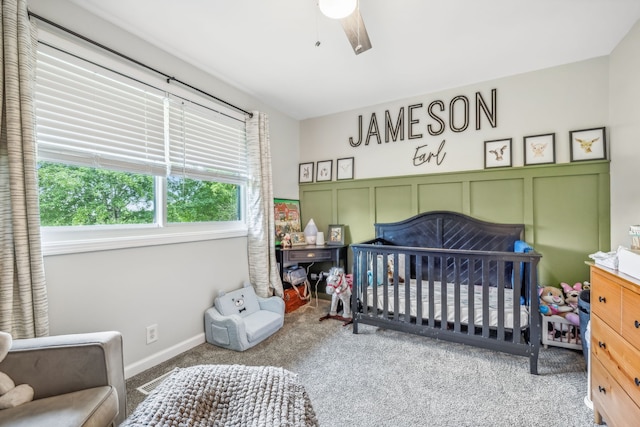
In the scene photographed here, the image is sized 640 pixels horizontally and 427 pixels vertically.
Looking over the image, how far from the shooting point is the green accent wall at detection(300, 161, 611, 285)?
232 cm

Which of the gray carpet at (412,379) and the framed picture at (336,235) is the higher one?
the framed picture at (336,235)

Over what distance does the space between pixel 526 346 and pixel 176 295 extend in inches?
99.8

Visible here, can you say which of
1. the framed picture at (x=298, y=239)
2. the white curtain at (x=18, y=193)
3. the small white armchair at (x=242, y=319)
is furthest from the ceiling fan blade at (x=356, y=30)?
the framed picture at (x=298, y=239)

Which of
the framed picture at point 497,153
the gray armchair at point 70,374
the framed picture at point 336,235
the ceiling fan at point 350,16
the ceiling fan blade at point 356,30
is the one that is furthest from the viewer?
the framed picture at point 336,235

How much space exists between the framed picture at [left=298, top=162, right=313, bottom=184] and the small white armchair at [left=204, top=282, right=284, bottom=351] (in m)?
1.57

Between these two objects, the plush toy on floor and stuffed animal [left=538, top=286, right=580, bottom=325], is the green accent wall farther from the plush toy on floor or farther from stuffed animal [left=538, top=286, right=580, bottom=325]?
the plush toy on floor

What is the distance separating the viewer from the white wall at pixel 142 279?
5.23 feet

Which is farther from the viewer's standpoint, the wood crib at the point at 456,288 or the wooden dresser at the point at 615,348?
the wood crib at the point at 456,288

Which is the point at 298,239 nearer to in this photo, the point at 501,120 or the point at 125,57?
the point at 125,57

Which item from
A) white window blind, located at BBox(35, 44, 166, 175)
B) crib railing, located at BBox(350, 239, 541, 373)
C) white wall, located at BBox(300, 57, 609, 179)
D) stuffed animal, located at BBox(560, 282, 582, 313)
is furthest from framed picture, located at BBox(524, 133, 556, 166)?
white window blind, located at BBox(35, 44, 166, 175)

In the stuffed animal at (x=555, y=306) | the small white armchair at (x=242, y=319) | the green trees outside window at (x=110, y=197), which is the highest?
the green trees outside window at (x=110, y=197)

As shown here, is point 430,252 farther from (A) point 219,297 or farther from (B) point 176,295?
(B) point 176,295

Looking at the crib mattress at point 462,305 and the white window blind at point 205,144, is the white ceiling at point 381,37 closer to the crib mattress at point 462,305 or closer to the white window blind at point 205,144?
the white window blind at point 205,144

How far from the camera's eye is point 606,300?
131 cm
